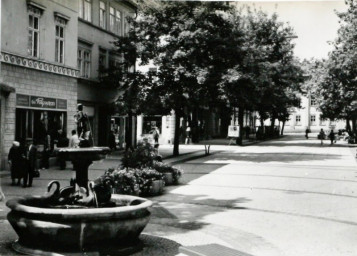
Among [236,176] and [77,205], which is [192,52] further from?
[77,205]

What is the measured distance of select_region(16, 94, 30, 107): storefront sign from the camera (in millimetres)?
22250

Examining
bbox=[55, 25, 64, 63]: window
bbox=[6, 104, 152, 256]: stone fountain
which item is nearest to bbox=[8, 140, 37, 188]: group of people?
bbox=[6, 104, 152, 256]: stone fountain

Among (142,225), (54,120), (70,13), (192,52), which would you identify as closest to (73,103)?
(54,120)

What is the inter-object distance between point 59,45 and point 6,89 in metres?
5.66

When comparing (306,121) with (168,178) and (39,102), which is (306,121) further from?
(168,178)

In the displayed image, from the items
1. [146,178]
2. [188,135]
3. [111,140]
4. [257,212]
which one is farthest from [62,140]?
[188,135]

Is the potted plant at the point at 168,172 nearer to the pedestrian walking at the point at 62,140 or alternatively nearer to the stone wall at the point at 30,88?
the pedestrian walking at the point at 62,140

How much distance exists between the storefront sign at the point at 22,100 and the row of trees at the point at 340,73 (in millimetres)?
18420

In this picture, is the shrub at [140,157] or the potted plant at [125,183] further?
the shrub at [140,157]

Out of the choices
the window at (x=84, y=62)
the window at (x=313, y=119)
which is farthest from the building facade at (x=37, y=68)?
the window at (x=313, y=119)

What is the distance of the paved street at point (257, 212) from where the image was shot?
29.6ft

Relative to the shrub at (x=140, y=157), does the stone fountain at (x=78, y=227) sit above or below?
below

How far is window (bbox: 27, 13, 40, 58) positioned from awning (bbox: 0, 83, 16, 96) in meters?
2.61

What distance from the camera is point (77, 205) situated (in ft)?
29.4
